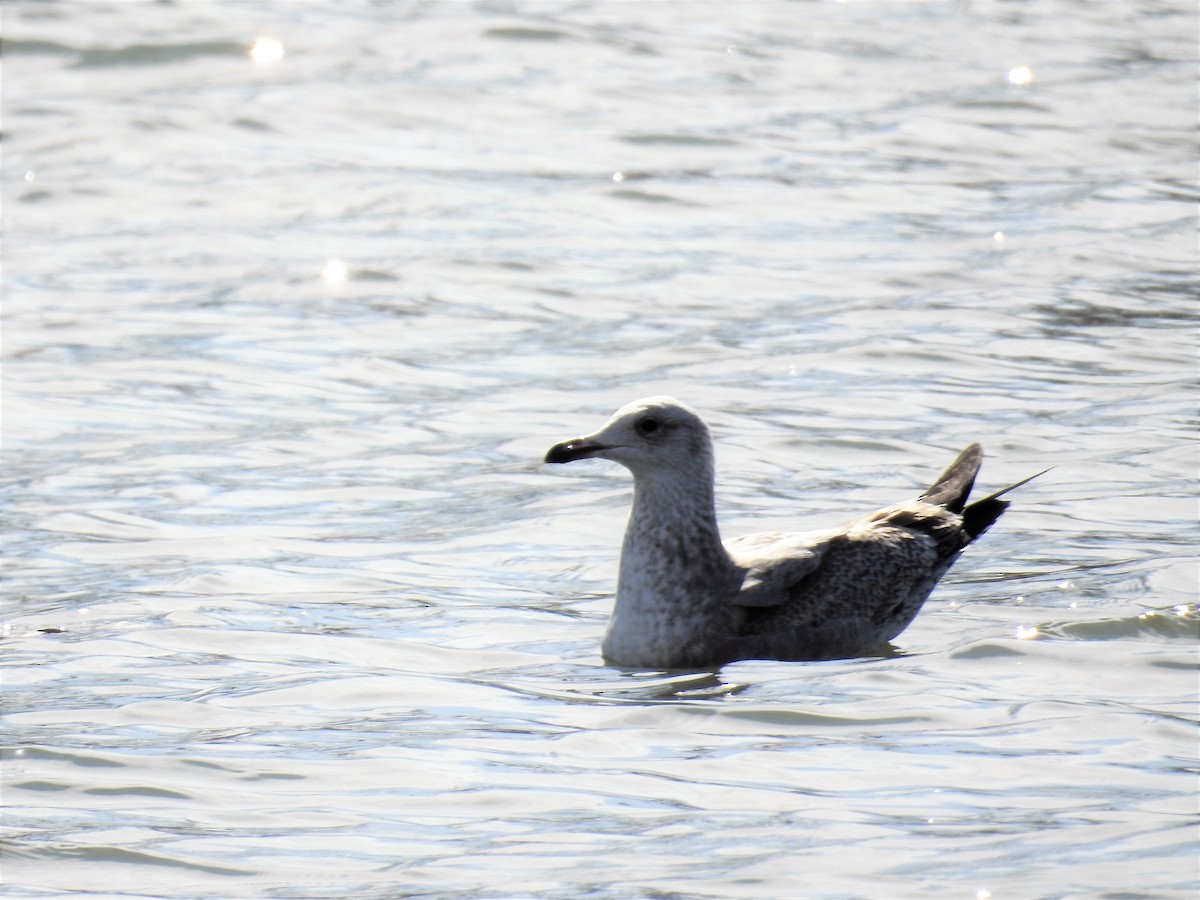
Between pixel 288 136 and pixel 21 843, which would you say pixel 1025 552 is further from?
pixel 288 136

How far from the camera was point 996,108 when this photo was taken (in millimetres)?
21547

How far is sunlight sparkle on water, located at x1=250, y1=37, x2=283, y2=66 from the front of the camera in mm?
23500

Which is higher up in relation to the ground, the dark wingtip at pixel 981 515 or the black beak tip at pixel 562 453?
the black beak tip at pixel 562 453

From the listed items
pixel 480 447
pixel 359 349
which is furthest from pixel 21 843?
pixel 359 349

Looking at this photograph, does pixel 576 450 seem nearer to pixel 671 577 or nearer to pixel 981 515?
pixel 671 577

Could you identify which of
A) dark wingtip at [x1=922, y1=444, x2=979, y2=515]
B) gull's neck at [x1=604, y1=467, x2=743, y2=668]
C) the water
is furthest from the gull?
dark wingtip at [x1=922, y1=444, x2=979, y2=515]

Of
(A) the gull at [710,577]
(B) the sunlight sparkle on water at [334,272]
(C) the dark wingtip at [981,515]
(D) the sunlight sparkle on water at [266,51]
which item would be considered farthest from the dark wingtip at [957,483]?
(D) the sunlight sparkle on water at [266,51]

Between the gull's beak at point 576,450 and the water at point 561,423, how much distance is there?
75cm

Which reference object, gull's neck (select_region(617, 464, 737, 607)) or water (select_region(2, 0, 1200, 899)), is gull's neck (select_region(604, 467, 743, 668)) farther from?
water (select_region(2, 0, 1200, 899))

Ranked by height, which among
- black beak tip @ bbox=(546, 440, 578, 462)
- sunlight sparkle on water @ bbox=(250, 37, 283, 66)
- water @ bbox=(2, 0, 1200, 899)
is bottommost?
water @ bbox=(2, 0, 1200, 899)

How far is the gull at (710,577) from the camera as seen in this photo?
325 inches

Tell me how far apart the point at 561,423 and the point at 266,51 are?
12647 mm

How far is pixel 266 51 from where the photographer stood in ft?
78.1

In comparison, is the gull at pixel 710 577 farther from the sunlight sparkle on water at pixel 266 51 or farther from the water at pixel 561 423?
the sunlight sparkle on water at pixel 266 51
